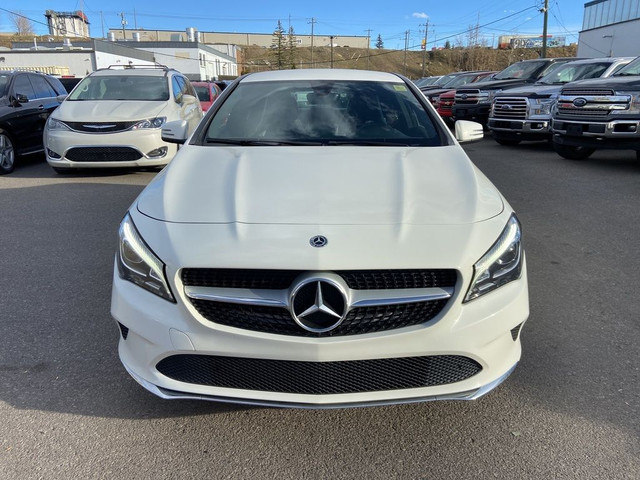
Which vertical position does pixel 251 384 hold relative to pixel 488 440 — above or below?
above

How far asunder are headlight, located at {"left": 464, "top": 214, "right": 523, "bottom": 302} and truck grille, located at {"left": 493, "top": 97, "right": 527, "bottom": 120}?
31.8ft

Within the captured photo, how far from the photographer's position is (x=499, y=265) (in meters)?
2.27

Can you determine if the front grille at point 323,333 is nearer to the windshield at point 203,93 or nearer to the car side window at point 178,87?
the car side window at point 178,87

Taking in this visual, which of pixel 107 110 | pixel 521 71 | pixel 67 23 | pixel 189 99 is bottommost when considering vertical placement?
pixel 107 110

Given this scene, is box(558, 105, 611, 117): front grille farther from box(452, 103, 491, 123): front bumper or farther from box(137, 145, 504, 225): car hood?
box(137, 145, 504, 225): car hood

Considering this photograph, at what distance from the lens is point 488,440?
239 cm

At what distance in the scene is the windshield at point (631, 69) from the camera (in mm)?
9347

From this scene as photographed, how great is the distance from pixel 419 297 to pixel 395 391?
0.42 meters

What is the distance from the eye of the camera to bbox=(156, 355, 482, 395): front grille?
2135 millimetres

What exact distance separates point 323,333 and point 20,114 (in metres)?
8.98

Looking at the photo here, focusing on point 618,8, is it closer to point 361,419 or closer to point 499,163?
point 499,163

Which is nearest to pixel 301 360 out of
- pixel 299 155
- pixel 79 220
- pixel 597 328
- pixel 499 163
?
pixel 299 155

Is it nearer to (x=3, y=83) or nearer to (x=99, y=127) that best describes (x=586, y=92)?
(x=99, y=127)

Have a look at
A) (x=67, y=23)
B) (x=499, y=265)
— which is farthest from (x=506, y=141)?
(x=67, y=23)
